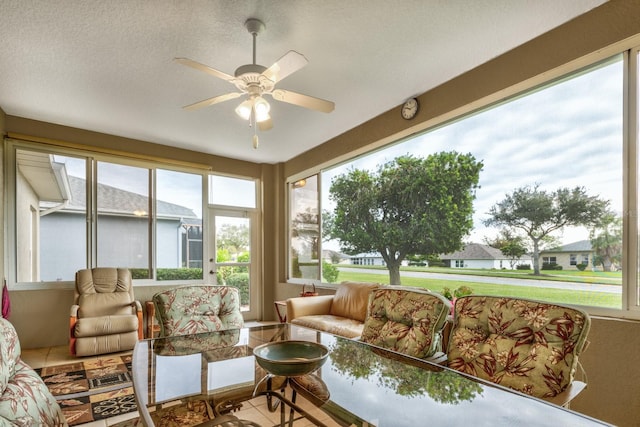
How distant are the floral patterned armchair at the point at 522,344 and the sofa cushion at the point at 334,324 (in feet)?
4.63

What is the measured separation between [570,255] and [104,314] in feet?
15.7

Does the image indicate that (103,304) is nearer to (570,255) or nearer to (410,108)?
(410,108)

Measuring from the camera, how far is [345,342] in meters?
1.98

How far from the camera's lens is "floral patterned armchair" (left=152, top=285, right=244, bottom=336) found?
7.32 ft

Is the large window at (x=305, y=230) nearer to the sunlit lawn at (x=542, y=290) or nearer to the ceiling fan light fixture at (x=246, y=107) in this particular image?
the sunlit lawn at (x=542, y=290)

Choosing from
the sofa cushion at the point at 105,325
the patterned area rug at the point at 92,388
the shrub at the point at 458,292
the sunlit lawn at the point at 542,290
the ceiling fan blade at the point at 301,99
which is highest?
the ceiling fan blade at the point at 301,99

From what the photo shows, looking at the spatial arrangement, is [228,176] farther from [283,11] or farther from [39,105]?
[283,11]

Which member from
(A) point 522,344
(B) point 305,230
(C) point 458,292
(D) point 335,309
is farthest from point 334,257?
(A) point 522,344

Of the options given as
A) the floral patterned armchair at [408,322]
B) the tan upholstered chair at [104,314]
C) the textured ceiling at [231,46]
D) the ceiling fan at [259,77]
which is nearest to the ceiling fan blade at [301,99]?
the ceiling fan at [259,77]

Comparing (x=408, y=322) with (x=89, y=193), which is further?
(x=89, y=193)

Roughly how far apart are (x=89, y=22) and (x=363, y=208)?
324cm

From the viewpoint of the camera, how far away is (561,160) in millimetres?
2451

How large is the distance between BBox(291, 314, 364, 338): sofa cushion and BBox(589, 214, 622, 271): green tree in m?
1.87

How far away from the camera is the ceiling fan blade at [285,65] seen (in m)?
2.01
